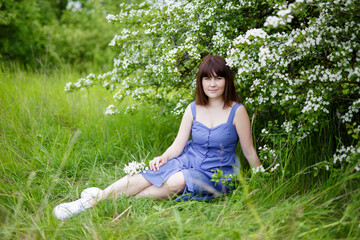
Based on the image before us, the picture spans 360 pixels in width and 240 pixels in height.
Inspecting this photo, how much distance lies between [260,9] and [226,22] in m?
0.46

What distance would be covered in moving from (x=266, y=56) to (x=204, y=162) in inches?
41.6

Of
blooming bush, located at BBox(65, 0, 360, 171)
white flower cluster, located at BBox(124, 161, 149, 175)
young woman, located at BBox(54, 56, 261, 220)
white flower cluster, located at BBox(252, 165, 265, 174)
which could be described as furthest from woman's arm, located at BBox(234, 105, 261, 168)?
white flower cluster, located at BBox(124, 161, 149, 175)

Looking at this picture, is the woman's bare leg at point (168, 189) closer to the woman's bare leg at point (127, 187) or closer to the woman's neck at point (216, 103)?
the woman's bare leg at point (127, 187)

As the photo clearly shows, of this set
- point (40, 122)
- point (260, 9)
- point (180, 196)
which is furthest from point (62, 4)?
point (180, 196)

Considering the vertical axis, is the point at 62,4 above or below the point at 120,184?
above

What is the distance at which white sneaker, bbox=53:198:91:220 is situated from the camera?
229cm

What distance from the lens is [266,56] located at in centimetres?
216

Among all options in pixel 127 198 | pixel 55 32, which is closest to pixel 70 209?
pixel 127 198

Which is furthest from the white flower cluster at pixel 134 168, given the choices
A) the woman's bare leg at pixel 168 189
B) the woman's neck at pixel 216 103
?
the woman's neck at pixel 216 103

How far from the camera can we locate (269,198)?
7.54 feet

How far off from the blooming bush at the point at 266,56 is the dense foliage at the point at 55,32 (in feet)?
17.0

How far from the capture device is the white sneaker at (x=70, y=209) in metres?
2.29

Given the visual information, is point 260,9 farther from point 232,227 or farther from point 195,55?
point 232,227

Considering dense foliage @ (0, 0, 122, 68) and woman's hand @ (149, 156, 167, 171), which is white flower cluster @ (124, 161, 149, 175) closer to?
woman's hand @ (149, 156, 167, 171)
